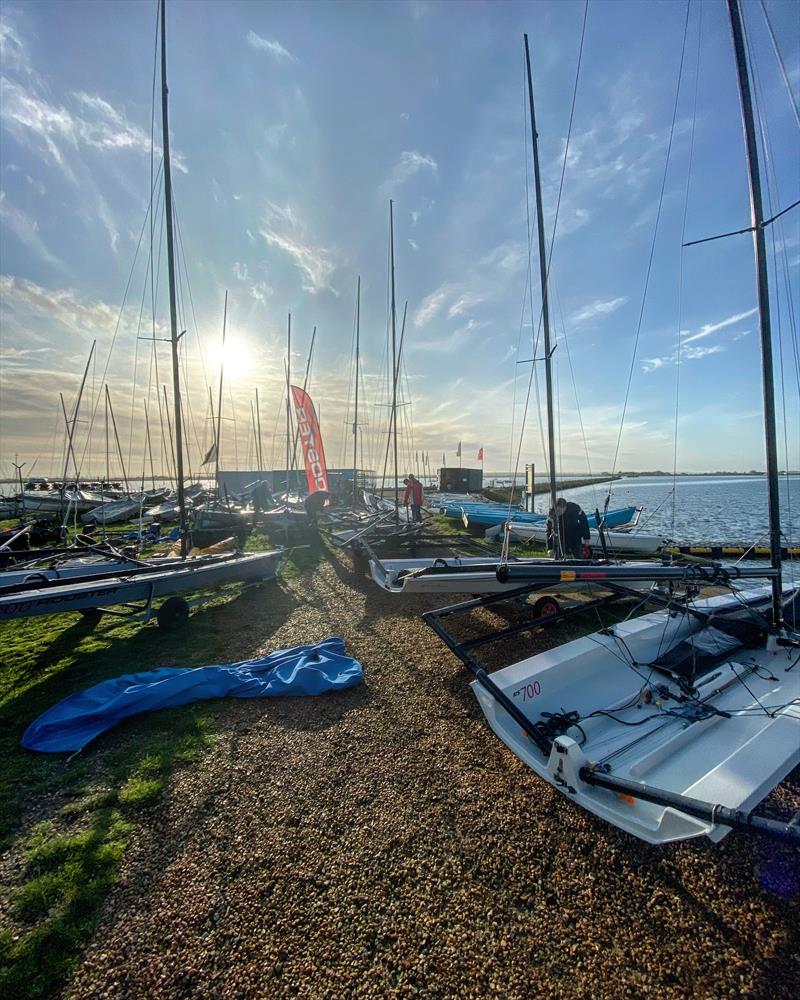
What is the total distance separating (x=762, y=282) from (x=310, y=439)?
53.0 ft

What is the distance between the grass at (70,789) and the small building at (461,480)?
4478cm

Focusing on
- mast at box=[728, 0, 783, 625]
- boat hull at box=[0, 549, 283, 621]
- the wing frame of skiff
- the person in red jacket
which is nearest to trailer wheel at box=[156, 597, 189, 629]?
boat hull at box=[0, 549, 283, 621]

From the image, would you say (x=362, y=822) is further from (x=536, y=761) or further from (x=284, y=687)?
(x=284, y=687)

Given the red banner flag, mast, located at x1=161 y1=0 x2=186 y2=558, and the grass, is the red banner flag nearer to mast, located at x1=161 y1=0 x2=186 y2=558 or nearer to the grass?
mast, located at x1=161 y1=0 x2=186 y2=558

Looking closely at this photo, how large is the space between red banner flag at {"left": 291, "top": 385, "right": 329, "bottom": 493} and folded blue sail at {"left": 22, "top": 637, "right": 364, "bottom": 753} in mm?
13531

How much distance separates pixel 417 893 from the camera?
258 cm

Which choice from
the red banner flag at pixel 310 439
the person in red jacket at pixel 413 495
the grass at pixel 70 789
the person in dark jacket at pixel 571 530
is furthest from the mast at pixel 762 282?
the red banner flag at pixel 310 439

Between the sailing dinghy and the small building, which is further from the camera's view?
the small building

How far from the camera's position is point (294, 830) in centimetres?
310

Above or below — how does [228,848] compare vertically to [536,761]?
below

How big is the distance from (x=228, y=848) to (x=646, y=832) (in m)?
2.82

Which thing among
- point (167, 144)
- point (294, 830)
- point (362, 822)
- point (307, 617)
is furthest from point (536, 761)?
point (167, 144)

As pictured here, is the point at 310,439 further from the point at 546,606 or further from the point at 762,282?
the point at 762,282

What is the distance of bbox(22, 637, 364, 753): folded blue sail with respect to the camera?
13.8ft
